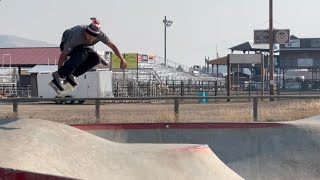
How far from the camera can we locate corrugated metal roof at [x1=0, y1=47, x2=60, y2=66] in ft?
192

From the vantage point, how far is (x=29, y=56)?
60.7 metres

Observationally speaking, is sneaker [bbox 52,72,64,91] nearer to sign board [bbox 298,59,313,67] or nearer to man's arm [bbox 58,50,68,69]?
man's arm [bbox 58,50,68,69]

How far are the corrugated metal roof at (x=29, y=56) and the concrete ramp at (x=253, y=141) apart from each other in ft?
156

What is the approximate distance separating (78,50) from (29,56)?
54638 millimetres

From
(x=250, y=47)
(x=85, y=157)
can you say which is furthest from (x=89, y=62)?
(x=250, y=47)

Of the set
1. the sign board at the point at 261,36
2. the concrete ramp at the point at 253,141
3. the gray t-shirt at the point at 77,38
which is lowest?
the concrete ramp at the point at 253,141

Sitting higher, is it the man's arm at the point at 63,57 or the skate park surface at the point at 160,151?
the man's arm at the point at 63,57

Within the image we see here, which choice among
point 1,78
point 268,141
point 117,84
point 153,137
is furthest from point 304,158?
point 1,78

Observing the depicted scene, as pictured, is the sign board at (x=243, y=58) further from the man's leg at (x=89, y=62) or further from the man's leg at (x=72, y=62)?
the man's leg at (x=72, y=62)

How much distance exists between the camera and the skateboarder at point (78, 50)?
7.56m

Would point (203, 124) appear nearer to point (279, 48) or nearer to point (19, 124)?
point (19, 124)

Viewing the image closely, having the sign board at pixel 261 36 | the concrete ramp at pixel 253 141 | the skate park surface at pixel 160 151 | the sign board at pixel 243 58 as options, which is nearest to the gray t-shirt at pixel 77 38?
the skate park surface at pixel 160 151

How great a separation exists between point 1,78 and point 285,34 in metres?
31.3

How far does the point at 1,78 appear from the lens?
53906mm
